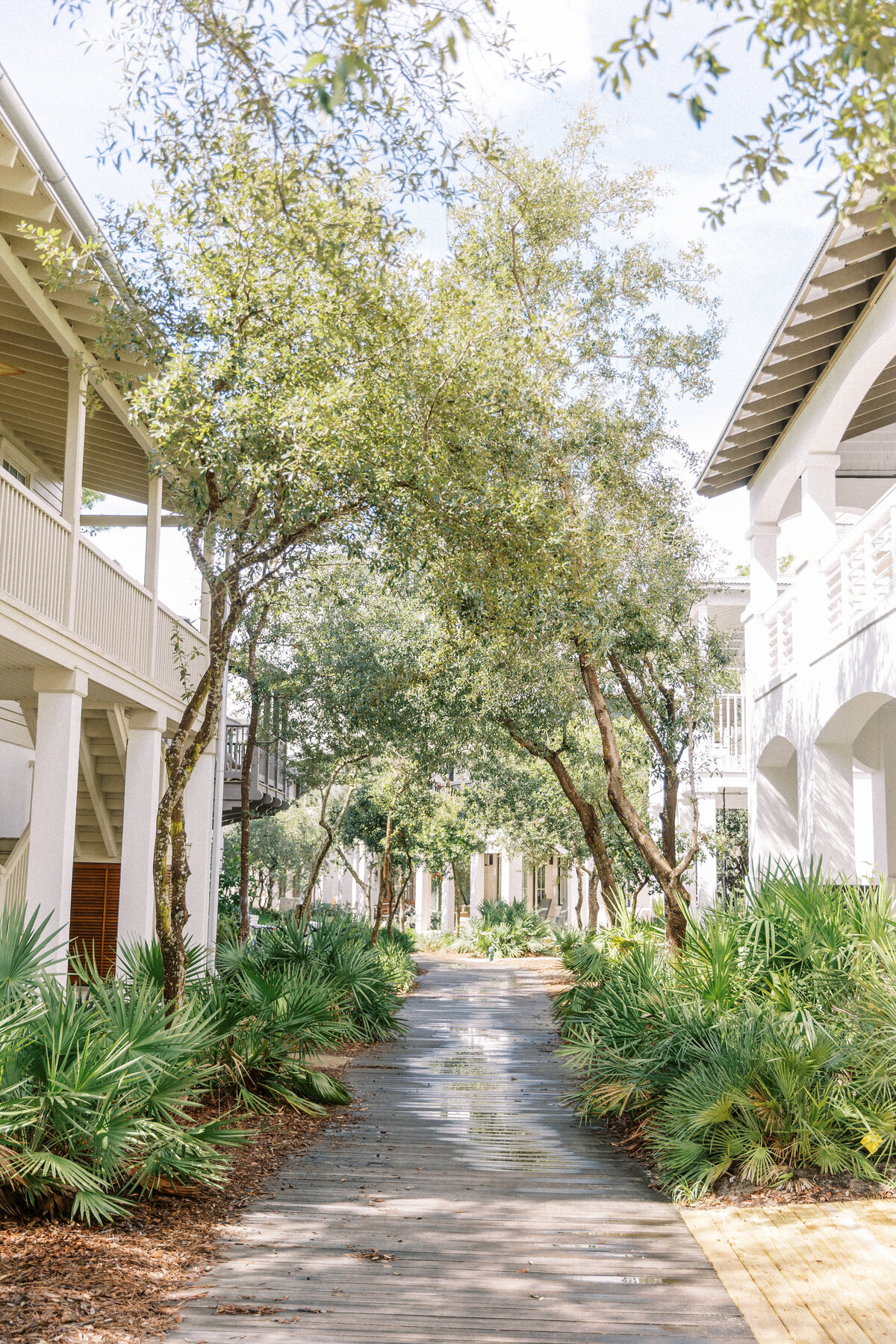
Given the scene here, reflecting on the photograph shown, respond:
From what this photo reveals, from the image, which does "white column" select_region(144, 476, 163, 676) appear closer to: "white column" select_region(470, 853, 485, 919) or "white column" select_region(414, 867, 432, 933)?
"white column" select_region(470, 853, 485, 919)

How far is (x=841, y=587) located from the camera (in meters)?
12.1

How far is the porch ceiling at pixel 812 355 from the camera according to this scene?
10.3m

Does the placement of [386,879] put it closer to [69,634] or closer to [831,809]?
[831,809]

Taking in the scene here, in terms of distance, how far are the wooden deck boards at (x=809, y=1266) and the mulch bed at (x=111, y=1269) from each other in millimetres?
2517

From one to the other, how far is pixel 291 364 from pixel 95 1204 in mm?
6017

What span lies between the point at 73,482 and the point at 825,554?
300 inches

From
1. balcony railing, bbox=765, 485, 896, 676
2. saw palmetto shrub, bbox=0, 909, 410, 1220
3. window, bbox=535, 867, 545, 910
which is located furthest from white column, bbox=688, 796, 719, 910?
window, bbox=535, 867, 545, 910

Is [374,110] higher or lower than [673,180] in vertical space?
lower

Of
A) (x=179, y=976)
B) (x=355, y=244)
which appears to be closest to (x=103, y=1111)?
(x=179, y=976)

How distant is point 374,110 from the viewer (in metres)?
6.77

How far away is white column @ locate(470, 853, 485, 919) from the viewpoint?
44531mm

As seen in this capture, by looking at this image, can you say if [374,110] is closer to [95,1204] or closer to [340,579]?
[95,1204]

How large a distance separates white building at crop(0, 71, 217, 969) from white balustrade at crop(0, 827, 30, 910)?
26 mm

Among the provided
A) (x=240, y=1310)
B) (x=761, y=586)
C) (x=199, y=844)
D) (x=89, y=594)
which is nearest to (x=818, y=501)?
(x=761, y=586)
